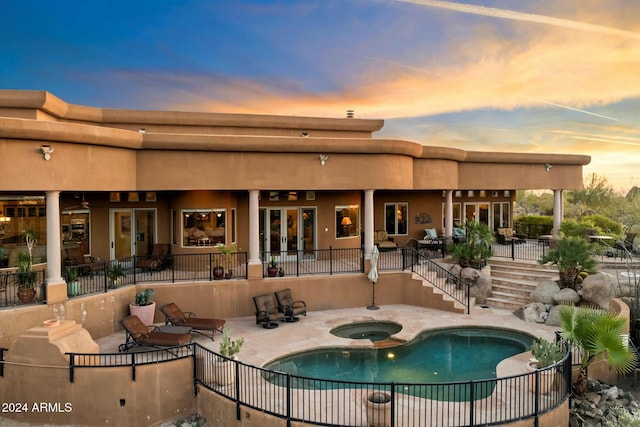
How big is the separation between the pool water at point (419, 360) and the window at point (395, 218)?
34.4 feet

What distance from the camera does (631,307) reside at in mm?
15031

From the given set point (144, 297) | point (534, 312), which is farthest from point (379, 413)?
point (534, 312)

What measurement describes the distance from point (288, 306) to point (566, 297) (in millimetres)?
9811

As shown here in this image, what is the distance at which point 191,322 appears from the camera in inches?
527

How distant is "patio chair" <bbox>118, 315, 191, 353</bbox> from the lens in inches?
449

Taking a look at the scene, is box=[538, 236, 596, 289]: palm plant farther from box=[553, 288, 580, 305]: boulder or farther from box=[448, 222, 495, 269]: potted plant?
box=[448, 222, 495, 269]: potted plant

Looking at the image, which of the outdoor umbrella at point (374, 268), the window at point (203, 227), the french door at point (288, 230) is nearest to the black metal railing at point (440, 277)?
the outdoor umbrella at point (374, 268)

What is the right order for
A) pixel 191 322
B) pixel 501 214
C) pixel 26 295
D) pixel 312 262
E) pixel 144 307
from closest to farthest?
1. pixel 26 295
2. pixel 191 322
3. pixel 144 307
4. pixel 312 262
5. pixel 501 214

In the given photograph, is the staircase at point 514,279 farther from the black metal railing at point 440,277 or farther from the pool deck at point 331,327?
the black metal railing at point 440,277

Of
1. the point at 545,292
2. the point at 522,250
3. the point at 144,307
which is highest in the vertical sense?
the point at 522,250

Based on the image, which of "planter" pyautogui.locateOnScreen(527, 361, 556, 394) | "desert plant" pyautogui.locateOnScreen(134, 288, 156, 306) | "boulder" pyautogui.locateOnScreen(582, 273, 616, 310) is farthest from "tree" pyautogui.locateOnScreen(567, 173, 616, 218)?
"desert plant" pyautogui.locateOnScreen(134, 288, 156, 306)

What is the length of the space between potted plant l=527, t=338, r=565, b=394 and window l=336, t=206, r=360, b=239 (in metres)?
11.5

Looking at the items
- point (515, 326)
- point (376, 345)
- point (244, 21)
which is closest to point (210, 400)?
point (376, 345)

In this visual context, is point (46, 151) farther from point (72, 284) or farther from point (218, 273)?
point (218, 273)
